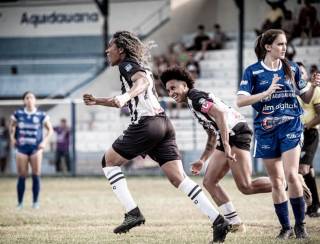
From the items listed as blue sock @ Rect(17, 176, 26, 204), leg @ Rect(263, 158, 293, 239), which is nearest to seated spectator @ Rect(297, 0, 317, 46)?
blue sock @ Rect(17, 176, 26, 204)

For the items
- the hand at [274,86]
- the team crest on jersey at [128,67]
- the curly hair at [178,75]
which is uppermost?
the team crest on jersey at [128,67]

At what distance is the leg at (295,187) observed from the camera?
922 cm

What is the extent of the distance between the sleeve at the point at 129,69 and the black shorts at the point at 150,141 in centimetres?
51

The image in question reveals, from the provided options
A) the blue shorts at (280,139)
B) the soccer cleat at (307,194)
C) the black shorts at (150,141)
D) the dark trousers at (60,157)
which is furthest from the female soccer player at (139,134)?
the dark trousers at (60,157)

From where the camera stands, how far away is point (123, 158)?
9609 millimetres

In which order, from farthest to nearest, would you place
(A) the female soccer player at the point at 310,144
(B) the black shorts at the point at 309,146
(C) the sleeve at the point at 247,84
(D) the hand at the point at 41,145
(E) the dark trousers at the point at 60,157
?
(E) the dark trousers at the point at 60,157, (D) the hand at the point at 41,145, (B) the black shorts at the point at 309,146, (A) the female soccer player at the point at 310,144, (C) the sleeve at the point at 247,84

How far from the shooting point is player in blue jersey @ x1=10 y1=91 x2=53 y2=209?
50.3 ft

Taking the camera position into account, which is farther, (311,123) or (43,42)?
(43,42)

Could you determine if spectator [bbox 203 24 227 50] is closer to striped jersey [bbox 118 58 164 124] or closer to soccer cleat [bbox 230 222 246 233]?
soccer cleat [bbox 230 222 246 233]

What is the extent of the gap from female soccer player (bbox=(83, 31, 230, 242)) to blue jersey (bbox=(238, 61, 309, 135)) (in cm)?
94

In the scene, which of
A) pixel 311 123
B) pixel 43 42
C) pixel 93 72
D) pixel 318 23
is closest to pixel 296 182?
pixel 311 123

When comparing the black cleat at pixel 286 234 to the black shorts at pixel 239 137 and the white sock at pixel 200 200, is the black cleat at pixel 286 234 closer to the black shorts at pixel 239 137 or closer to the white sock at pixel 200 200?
the white sock at pixel 200 200

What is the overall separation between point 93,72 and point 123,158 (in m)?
21.1

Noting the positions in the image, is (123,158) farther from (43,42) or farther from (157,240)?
(43,42)
